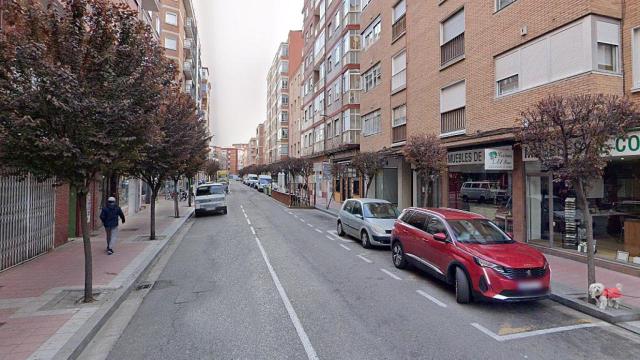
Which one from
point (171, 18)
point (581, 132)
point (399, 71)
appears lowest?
point (581, 132)

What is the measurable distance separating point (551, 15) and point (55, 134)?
38.9 ft

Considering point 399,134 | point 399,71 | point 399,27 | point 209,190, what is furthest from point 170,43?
point 399,134

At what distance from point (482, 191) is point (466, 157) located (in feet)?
4.66

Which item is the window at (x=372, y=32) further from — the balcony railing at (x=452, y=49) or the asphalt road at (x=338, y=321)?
the asphalt road at (x=338, y=321)

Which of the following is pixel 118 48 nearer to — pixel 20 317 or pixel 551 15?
pixel 20 317

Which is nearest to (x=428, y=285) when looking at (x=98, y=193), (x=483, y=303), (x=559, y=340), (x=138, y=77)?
(x=483, y=303)

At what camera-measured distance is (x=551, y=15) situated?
1016 centimetres

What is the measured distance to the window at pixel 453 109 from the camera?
47.1ft

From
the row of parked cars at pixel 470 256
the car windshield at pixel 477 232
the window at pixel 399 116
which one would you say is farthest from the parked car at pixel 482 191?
the car windshield at pixel 477 232

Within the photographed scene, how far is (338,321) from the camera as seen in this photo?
5758mm

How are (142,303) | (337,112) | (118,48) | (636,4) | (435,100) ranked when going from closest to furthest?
1. (118,48)
2. (142,303)
3. (636,4)
4. (435,100)
5. (337,112)

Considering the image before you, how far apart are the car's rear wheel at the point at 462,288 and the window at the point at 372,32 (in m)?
18.7

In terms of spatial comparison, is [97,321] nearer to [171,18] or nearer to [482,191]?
[482,191]

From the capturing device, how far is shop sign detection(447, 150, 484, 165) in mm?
13477
